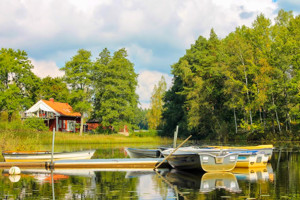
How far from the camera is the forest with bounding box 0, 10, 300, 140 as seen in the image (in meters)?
51.3

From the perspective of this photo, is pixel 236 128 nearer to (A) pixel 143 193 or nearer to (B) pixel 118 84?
(B) pixel 118 84

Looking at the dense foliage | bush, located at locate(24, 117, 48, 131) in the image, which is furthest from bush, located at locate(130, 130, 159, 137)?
bush, located at locate(24, 117, 48, 131)

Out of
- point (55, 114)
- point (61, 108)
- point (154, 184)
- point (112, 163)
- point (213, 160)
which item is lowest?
point (154, 184)

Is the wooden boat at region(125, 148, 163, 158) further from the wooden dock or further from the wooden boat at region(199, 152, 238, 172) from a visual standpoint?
the wooden boat at region(199, 152, 238, 172)

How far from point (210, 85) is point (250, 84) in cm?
866

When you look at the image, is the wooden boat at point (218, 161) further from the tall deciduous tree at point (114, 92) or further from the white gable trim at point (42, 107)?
the white gable trim at point (42, 107)

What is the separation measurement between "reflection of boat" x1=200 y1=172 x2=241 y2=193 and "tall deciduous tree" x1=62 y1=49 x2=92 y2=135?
150 feet

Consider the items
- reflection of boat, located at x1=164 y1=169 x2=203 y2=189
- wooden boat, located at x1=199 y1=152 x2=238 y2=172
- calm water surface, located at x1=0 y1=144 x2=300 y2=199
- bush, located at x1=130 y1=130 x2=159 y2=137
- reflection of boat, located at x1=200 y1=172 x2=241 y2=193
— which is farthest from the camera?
bush, located at x1=130 y1=130 x2=159 y2=137

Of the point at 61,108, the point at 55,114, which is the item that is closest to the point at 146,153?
the point at 55,114

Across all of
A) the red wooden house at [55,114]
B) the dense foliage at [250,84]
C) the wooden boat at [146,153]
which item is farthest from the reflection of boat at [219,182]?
the red wooden house at [55,114]

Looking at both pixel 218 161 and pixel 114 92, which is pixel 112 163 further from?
pixel 114 92

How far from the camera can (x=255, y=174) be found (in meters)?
20.1

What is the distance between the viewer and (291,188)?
49.4 feet

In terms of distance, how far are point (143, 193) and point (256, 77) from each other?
40.5 meters
